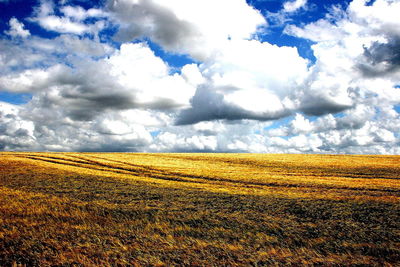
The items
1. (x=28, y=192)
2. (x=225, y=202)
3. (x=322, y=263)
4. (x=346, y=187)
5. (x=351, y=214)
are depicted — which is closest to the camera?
(x=322, y=263)

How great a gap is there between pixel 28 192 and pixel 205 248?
717 inches

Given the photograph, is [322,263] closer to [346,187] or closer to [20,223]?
[20,223]

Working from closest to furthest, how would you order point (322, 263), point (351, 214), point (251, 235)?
point (322, 263) < point (251, 235) < point (351, 214)

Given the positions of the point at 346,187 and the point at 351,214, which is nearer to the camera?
the point at 351,214

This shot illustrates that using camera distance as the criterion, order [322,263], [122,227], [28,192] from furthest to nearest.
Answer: [28,192], [122,227], [322,263]

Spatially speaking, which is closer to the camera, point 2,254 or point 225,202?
point 2,254

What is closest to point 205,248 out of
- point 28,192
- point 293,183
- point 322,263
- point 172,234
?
point 172,234

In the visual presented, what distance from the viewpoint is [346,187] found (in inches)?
1086

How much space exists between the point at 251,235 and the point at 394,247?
16.1ft

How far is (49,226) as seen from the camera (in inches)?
470

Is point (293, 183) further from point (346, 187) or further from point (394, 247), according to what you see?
point (394, 247)

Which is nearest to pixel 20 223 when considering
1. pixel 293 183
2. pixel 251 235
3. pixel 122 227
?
pixel 122 227

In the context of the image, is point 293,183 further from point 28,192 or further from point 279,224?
point 28,192

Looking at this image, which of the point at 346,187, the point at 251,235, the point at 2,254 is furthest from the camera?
the point at 346,187
